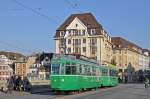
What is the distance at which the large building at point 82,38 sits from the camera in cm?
11669

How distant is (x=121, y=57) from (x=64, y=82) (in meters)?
118

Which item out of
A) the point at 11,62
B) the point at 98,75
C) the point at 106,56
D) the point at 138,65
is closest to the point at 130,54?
→ the point at 138,65

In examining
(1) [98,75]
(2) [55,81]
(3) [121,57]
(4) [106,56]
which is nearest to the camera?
(2) [55,81]

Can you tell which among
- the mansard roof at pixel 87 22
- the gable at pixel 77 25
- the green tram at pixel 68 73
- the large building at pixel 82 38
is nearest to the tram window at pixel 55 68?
the green tram at pixel 68 73

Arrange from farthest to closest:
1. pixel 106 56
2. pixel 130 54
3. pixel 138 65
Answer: pixel 138 65, pixel 130 54, pixel 106 56

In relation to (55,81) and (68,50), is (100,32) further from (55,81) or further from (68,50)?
(55,81)

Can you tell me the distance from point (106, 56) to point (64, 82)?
9584 centimetres

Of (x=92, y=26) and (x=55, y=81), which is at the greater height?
(x=92, y=26)

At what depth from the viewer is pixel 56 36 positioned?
121812mm

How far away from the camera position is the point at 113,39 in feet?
526

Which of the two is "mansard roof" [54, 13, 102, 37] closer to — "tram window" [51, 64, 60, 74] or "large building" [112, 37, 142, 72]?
"large building" [112, 37, 142, 72]

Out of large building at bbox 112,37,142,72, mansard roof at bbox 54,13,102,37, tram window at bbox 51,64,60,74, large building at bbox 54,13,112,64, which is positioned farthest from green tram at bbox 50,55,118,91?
large building at bbox 112,37,142,72

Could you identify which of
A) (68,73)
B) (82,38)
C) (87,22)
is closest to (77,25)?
(87,22)

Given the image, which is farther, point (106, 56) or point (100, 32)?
point (106, 56)
